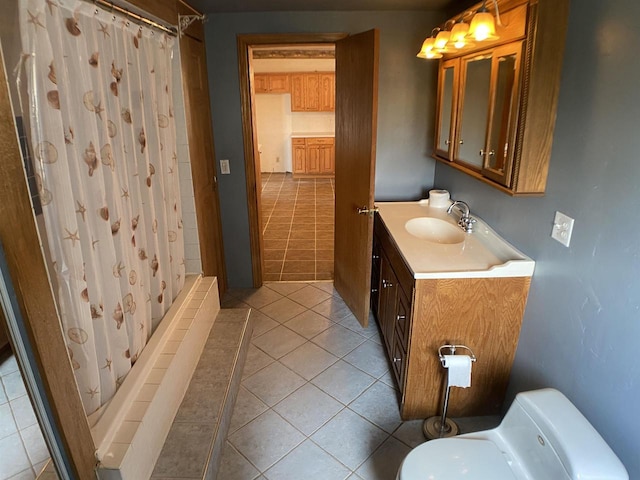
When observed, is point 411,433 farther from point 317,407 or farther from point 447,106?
point 447,106

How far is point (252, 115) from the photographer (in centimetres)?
312

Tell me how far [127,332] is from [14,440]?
26.4 inches

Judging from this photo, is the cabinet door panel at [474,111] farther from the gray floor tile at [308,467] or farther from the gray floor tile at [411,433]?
the gray floor tile at [308,467]

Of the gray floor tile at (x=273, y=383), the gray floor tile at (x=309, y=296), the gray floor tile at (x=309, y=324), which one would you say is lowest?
the gray floor tile at (x=273, y=383)

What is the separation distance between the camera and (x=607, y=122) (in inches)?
54.1

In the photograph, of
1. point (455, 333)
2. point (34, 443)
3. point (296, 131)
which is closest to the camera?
point (34, 443)

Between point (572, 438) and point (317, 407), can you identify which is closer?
point (572, 438)

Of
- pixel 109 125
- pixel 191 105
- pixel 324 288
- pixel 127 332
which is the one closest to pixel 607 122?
pixel 109 125

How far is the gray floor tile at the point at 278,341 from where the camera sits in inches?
105

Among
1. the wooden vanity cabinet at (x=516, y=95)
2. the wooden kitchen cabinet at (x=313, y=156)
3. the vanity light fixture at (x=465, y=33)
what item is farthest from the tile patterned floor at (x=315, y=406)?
the wooden kitchen cabinet at (x=313, y=156)

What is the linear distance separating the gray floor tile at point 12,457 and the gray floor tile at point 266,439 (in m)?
1.02

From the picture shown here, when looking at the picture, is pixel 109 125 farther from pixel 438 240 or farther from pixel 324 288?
pixel 324 288

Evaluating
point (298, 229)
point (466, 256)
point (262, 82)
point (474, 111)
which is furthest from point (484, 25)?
point (262, 82)

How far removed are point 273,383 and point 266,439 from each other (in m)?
0.41
